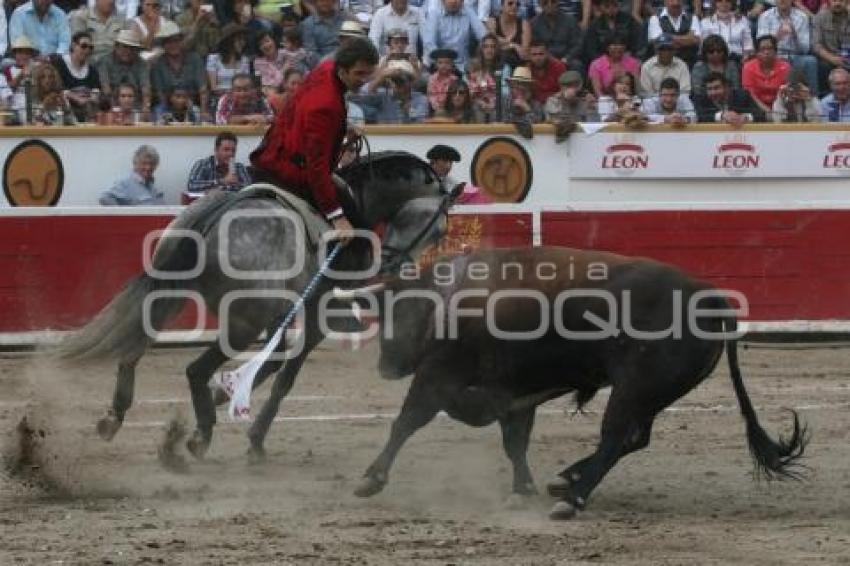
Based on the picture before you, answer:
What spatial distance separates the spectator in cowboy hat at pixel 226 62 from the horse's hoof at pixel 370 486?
7.23 metres

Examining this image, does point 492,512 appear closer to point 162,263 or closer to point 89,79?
point 162,263

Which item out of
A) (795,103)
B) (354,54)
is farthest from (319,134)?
(795,103)

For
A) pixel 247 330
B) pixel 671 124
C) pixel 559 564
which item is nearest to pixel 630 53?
pixel 671 124

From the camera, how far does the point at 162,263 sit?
8.53 metres

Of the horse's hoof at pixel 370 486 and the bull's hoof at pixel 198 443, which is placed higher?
the horse's hoof at pixel 370 486

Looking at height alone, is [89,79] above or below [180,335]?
above

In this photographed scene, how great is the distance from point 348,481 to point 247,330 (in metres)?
0.84

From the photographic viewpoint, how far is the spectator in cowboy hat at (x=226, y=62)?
14.5 meters

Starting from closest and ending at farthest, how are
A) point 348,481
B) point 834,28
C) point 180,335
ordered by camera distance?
point 348,481, point 180,335, point 834,28

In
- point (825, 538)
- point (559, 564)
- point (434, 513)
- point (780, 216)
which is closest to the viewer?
point (559, 564)

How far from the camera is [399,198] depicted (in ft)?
30.1

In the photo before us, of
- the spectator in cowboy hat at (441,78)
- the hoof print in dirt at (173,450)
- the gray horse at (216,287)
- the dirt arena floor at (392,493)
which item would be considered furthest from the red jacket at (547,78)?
the hoof print in dirt at (173,450)

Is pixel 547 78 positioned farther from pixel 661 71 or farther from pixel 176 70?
pixel 176 70

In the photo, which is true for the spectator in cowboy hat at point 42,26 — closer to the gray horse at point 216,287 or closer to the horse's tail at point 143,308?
the gray horse at point 216,287
